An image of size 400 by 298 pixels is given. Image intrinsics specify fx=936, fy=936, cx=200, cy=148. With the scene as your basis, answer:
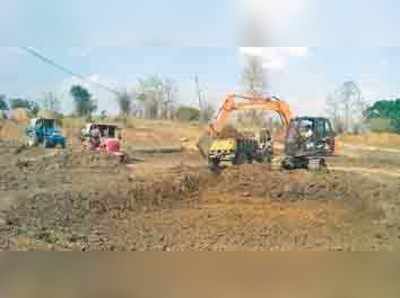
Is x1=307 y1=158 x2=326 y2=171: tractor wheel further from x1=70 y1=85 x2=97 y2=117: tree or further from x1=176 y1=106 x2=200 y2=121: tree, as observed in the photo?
x1=70 y1=85 x2=97 y2=117: tree

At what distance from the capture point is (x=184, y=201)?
13.6 feet

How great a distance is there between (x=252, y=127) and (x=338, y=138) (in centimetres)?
39

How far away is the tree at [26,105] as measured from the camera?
161 inches

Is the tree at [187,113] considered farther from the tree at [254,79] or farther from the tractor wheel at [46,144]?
the tractor wheel at [46,144]

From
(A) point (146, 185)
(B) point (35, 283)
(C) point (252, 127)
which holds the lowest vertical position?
(B) point (35, 283)

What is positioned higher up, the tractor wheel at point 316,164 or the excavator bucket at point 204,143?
the excavator bucket at point 204,143

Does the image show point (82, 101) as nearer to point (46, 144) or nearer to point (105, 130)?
point (105, 130)

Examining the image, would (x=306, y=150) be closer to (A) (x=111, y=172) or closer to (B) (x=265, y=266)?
(B) (x=265, y=266)

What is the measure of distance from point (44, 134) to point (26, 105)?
0.52 feet

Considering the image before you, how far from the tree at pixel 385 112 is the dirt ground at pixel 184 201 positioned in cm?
11

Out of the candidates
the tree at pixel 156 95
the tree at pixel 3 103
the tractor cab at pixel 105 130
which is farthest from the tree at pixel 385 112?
the tree at pixel 3 103

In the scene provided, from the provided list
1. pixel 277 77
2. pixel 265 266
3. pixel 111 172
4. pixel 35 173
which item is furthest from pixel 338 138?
pixel 35 173

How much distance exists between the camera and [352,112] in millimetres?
4105

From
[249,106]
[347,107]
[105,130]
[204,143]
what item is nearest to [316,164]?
[347,107]
